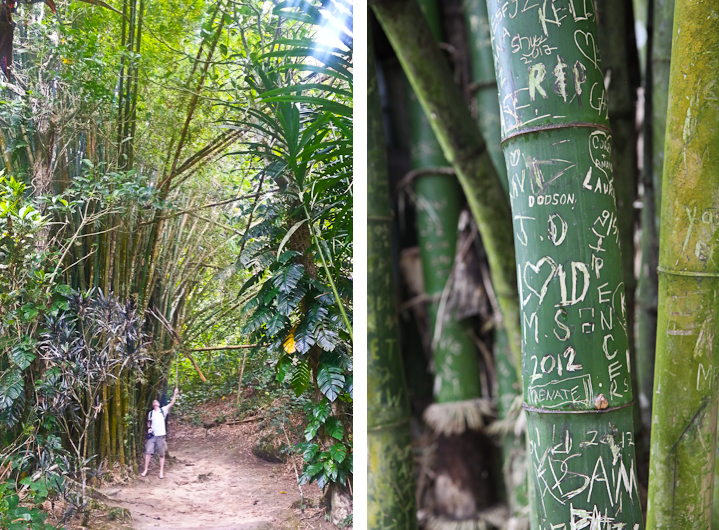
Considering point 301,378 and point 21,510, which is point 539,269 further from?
point 21,510

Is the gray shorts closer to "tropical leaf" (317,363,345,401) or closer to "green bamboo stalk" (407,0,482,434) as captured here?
"tropical leaf" (317,363,345,401)

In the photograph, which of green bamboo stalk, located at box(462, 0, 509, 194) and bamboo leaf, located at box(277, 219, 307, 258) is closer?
bamboo leaf, located at box(277, 219, 307, 258)

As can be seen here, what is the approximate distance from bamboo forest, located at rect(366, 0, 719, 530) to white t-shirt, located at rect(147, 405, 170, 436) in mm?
252

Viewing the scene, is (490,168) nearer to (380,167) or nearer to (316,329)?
(380,167)

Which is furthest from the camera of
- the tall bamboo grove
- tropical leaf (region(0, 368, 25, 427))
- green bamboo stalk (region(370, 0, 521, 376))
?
green bamboo stalk (region(370, 0, 521, 376))

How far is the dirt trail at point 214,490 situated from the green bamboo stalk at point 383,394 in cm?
11

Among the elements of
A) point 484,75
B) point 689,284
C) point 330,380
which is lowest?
point 330,380

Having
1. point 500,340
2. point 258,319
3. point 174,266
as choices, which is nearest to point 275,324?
point 258,319

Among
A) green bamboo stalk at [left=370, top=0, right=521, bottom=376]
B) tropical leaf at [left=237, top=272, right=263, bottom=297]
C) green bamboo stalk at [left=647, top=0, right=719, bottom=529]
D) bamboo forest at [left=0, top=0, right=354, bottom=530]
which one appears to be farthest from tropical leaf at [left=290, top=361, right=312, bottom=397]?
green bamboo stalk at [left=647, top=0, right=719, bottom=529]

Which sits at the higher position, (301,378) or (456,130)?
(456,130)

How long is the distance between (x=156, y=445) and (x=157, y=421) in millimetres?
26

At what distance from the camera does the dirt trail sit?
0.58 metres

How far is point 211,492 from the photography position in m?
0.60

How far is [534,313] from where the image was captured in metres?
0.47
